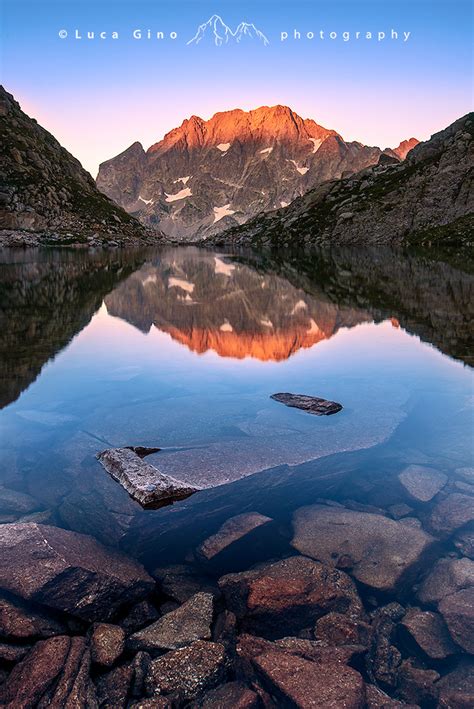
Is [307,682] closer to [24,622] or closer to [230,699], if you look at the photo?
[230,699]

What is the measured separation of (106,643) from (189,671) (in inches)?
61.1

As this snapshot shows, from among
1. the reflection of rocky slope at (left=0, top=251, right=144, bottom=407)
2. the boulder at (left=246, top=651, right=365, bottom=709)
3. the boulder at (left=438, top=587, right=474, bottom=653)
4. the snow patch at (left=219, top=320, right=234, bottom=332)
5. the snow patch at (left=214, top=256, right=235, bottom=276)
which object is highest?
the snow patch at (left=214, top=256, right=235, bottom=276)

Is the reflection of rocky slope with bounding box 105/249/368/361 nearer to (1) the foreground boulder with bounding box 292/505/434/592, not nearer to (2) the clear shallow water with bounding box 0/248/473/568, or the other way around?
(2) the clear shallow water with bounding box 0/248/473/568

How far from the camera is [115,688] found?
8164 millimetres

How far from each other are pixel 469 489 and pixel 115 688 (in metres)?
9.86

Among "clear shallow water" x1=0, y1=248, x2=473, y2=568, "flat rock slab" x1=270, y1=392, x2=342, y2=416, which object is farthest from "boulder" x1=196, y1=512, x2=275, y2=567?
"flat rock slab" x1=270, y1=392, x2=342, y2=416

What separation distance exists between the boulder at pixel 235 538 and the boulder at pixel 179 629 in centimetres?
147

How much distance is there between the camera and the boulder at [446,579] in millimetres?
10211

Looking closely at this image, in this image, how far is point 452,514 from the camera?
12.8 metres

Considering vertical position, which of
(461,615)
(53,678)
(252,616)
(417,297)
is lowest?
(53,678)

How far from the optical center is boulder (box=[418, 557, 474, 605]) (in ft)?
33.5

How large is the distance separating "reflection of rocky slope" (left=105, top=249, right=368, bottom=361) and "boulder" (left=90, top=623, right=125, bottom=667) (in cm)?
2019

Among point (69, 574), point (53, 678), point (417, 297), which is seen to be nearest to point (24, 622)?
point (69, 574)

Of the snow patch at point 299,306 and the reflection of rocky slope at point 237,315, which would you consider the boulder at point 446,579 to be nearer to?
the reflection of rocky slope at point 237,315
